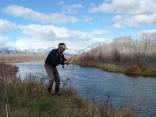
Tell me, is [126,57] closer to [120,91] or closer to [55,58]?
[120,91]

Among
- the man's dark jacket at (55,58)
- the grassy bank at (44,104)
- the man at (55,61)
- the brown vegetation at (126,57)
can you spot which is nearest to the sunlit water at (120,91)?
the grassy bank at (44,104)

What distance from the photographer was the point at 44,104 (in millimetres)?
9438

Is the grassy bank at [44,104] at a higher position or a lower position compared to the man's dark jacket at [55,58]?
lower

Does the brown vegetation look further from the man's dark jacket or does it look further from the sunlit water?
the man's dark jacket

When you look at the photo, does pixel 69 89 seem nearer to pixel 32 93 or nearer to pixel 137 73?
pixel 32 93

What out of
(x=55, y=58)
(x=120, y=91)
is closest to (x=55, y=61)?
(x=55, y=58)

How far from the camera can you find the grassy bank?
7771mm

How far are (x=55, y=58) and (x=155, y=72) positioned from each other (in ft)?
80.6

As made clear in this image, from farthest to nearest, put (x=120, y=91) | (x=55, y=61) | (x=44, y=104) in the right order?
(x=120, y=91), (x=55, y=61), (x=44, y=104)

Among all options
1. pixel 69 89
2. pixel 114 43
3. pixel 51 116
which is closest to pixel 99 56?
pixel 114 43

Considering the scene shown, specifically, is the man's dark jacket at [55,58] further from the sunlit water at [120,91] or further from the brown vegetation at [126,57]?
the brown vegetation at [126,57]

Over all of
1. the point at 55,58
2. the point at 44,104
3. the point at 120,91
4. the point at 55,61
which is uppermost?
the point at 55,58

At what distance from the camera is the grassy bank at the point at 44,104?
7771mm

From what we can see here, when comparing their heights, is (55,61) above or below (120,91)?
above
